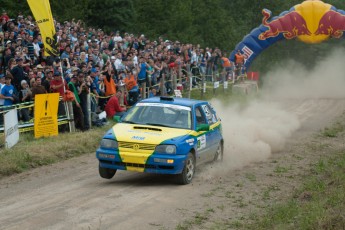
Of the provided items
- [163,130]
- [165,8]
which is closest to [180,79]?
[163,130]

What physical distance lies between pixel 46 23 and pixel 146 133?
274 inches

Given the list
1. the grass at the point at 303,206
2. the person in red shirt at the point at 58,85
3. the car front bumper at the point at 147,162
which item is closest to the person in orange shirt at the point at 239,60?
the person in red shirt at the point at 58,85

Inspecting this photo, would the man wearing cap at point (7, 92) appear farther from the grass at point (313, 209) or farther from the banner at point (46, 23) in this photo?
the grass at point (313, 209)

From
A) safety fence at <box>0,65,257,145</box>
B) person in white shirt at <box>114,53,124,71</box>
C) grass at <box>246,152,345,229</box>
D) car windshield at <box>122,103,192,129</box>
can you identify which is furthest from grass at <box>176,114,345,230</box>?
person in white shirt at <box>114,53,124,71</box>

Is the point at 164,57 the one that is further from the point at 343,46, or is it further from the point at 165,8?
the point at 343,46

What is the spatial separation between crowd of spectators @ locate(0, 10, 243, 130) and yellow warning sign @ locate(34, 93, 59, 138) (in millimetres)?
289

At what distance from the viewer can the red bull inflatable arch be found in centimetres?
3400

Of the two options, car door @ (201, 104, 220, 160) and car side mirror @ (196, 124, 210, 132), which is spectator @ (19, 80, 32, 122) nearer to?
car door @ (201, 104, 220, 160)

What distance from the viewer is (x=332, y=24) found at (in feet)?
112

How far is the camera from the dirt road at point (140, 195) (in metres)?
10.1

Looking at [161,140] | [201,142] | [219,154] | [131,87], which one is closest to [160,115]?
[201,142]

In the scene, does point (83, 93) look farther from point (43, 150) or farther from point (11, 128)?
point (43, 150)

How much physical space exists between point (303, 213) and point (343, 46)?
5495 cm

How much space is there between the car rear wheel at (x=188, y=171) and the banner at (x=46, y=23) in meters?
7.05
